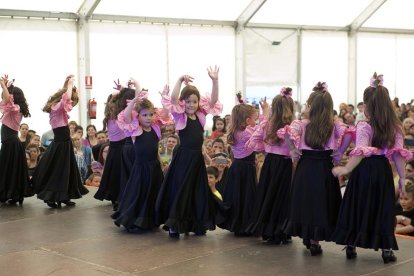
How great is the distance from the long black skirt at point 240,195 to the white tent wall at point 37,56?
7.61 metres

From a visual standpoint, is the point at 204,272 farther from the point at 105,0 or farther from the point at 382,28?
the point at 382,28

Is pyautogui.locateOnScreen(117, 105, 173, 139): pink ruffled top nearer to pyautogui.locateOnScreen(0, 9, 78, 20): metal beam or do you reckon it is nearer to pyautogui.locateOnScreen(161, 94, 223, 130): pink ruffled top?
pyautogui.locateOnScreen(161, 94, 223, 130): pink ruffled top

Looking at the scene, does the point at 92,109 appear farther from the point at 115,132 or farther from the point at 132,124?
the point at 132,124

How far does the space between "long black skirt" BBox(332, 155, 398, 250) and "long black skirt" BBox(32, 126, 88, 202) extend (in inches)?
154

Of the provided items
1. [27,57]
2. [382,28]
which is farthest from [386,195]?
[382,28]

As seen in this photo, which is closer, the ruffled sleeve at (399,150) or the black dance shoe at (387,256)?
the ruffled sleeve at (399,150)

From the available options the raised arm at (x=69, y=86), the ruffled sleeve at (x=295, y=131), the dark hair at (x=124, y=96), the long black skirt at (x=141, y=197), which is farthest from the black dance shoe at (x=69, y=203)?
the ruffled sleeve at (x=295, y=131)

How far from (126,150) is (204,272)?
282 cm

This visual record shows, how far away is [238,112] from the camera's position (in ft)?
21.6

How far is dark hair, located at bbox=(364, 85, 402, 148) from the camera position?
17.6ft

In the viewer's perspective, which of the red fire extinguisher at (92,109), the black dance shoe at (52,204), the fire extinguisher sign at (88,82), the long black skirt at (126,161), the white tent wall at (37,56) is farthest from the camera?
the fire extinguisher sign at (88,82)

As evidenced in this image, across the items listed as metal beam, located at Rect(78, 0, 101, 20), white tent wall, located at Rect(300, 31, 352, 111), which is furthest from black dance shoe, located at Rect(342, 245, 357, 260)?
white tent wall, located at Rect(300, 31, 352, 111)

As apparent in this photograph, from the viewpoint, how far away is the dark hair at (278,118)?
6.07m

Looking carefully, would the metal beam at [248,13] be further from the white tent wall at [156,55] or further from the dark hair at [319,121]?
the dark hair at [319,121]
